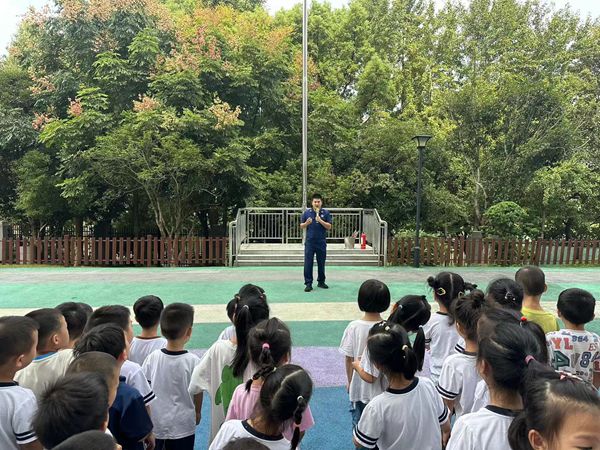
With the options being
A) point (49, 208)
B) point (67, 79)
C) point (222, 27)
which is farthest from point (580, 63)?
point (49, 208)

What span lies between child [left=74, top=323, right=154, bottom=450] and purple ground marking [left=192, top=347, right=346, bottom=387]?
2.30m

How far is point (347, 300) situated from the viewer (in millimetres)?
7438

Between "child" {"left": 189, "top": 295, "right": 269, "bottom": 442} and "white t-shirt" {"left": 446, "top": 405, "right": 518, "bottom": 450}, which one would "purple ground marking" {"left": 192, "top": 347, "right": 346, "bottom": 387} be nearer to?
"child" {"left": 189, "top": 295, "right": 269, "bottom": 442}

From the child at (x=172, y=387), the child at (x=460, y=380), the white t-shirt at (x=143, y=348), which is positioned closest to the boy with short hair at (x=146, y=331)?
the white t-shirt at (x=143, y=348)

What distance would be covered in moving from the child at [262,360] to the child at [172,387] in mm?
590

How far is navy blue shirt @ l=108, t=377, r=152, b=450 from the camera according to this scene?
189cm

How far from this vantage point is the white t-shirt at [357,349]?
8.41 feet

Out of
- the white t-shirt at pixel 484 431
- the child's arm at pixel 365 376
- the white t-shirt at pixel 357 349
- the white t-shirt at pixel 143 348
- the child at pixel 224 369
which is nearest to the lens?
the white t-shirt at pixel 484 431

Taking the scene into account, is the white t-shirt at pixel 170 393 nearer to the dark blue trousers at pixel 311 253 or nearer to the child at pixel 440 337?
the child at pixel 440 337

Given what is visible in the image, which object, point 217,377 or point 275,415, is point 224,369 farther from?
point 275,415

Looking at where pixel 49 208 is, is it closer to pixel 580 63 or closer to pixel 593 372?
pixel 593 372

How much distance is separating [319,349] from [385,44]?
20.5 meters

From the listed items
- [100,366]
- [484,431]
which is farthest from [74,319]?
[484,431]

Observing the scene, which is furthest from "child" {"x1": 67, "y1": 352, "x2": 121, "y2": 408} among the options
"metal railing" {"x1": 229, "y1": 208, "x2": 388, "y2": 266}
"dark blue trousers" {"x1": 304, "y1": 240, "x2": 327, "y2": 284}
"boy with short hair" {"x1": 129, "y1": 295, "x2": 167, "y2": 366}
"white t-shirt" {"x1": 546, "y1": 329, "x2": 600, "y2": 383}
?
"metal railing" {"x1": 229, "y1": 208, "x2": 388, "y2": 266}
